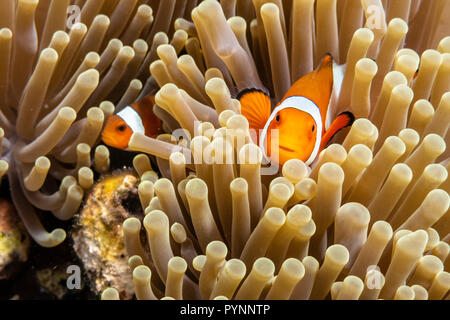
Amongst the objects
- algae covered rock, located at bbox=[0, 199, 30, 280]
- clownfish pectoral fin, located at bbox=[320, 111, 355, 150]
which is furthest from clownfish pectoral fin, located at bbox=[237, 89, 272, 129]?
algae covered rock, located at bbox=[0, 199, 30, 280]

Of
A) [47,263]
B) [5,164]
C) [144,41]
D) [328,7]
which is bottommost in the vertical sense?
[47,263]

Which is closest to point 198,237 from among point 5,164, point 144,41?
point 5,164

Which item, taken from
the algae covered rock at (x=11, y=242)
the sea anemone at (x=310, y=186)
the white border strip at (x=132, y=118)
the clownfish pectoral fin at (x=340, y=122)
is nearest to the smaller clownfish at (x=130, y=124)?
the white border strip at (x=132, y=118)

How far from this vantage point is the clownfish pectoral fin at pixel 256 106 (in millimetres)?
A: 1083

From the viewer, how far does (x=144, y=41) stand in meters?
1.43

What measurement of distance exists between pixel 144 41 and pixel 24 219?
618 mm

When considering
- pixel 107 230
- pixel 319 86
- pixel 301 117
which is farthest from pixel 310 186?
pixel 107 230

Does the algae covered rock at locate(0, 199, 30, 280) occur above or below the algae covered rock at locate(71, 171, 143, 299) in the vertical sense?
below

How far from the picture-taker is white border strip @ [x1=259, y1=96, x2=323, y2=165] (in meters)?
0.99

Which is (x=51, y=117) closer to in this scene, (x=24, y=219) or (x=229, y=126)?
(x=24, y=219)

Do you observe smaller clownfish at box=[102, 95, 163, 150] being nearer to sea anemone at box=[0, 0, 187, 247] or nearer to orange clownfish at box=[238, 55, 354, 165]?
sea anemone at box=[0, 0, 187, 247]

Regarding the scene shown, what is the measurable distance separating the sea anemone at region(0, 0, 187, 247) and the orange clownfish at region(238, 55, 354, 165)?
43 cm

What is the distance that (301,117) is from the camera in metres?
0.96
